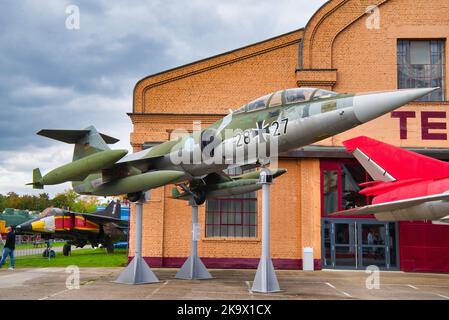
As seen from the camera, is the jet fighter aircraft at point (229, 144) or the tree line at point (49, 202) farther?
the tree line at point (49, 202)

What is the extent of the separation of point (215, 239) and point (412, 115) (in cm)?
1050

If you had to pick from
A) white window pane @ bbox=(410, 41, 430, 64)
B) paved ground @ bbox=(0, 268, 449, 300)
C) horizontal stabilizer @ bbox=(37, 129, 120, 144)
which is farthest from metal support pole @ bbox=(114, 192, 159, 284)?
white window pane @ bbox=(410, 41, 430, 64)

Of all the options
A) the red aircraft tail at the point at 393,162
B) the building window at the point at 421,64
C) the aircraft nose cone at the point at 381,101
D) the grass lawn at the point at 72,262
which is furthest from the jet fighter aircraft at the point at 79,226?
the aircraft nose cone at the point at 381,101

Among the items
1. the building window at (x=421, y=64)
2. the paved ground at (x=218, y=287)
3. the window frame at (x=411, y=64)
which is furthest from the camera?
the building window at (x=421, y=64)

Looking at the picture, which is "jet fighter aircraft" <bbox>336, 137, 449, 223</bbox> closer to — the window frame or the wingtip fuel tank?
the window frame

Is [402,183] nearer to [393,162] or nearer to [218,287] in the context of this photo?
[393,162]

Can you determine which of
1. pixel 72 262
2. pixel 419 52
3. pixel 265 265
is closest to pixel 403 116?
pixel 419 52

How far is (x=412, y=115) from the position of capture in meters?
19.6

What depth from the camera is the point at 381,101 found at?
952 centimetres

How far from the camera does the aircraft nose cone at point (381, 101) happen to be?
9392 millimetres

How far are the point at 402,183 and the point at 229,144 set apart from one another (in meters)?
5.92

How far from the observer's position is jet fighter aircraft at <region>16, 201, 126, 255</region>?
2677 cm

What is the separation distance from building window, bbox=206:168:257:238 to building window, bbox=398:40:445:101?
8947 millimetres

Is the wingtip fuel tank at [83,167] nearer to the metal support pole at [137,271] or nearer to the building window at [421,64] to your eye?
the metal support pole at [137,271]
